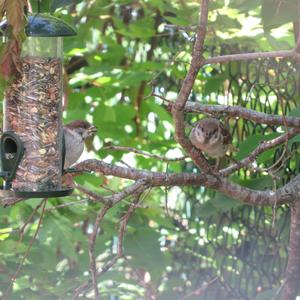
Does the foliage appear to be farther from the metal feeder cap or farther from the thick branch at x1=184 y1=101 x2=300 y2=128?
the metal feeder cap

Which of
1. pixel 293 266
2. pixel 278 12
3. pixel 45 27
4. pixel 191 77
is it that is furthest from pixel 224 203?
pixel 191 77

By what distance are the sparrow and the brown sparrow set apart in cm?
54

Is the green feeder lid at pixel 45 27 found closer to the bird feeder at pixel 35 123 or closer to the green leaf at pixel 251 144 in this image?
the bird feeder at pixel 35 123

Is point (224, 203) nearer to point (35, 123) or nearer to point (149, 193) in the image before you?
point (149, 193)

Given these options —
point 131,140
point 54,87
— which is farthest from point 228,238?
point 54,87

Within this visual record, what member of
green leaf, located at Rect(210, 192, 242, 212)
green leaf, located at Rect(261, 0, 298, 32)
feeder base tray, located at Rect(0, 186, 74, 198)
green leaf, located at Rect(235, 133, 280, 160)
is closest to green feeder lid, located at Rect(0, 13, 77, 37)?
feeder base tray, located at Rect(0, 186, 74, 198)

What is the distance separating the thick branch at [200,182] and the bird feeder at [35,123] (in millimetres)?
266

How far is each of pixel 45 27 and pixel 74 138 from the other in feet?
3.28

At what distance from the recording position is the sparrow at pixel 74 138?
3215 mm

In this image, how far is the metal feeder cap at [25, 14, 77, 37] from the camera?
7.94ft

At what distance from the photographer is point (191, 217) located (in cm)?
436

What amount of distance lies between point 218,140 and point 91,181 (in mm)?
708

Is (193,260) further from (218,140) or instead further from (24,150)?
(24,150)

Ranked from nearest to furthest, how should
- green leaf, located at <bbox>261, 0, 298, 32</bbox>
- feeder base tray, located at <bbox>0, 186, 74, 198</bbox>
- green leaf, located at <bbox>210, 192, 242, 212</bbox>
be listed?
1. green leaf, located at <bbox>261, 0, 298, 32</bbox>
2. feeder base tray, located at <bbox>0, 186, 74, 198</bbox>
3. green leaf, located at <bbox>210, 192, 242, 212</bbox>
